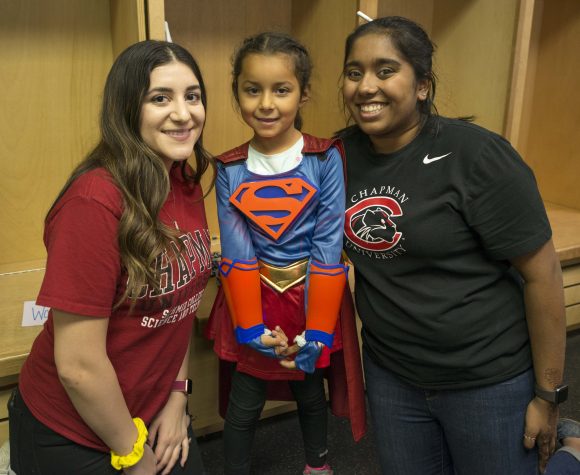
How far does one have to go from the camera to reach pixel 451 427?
1.09 meters

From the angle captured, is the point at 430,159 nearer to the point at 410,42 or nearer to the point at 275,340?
the point at 410,42

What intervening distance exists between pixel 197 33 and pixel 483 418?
4.95 feet

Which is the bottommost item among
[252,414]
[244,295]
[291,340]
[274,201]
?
[252,414]

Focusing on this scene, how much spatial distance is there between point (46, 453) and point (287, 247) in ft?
2.00

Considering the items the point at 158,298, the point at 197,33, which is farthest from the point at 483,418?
the point at 197,33

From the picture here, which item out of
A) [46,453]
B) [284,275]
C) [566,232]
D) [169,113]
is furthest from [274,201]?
[566,232]

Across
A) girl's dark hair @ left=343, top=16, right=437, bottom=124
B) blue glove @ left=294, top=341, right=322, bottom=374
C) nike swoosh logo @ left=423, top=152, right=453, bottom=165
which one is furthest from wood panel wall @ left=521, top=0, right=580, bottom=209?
blue glove @ left=294, top=341, right=322, bottom=374

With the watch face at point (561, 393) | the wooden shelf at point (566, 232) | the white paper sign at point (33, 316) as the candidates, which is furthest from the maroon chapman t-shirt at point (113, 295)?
the wooden shelf at point (566, 232)

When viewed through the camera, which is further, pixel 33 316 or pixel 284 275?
pixel 33 316

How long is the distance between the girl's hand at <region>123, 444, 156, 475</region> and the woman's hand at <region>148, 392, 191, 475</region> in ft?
0.13

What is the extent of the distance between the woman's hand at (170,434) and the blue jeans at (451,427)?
0.42 meters

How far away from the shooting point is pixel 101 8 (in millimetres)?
1716

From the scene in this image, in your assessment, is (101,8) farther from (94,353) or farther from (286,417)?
(286,417)

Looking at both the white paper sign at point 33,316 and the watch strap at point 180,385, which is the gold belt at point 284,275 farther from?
the white paper sign at point 33,316
